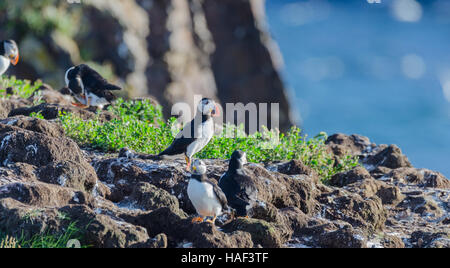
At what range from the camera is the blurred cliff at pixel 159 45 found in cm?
2491

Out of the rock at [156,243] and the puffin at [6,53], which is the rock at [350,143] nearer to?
the rock at [156,243]

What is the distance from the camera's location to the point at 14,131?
8.02 m

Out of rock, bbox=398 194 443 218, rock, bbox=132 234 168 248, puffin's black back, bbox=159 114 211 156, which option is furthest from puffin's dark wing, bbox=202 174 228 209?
rock, bbox=398 194 443 218

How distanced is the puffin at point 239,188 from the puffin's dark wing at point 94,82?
484cm

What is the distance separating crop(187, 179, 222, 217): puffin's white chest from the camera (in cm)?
684

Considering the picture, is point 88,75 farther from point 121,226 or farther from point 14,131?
point 121,226

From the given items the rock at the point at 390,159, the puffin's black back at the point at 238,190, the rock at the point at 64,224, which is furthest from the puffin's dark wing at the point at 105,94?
the rock at the point at 64,224

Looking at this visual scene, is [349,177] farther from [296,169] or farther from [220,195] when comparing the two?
[220,195]

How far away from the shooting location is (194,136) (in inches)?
341
